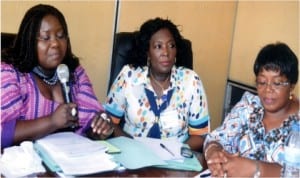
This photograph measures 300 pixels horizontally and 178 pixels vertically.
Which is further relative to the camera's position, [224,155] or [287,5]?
[287,5]

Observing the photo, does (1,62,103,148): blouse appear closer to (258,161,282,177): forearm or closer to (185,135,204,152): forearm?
(185,135,204,152): forearm

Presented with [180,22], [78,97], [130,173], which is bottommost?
[130,173]

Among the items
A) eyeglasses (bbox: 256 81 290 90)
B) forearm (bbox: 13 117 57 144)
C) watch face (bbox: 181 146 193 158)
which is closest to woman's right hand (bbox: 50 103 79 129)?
forearm (bbox: 13 117 57 144)

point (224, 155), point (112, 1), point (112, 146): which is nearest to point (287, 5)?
A: point (112, 1)

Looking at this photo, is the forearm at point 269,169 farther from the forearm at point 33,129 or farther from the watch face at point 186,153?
the forearm at point 33,129

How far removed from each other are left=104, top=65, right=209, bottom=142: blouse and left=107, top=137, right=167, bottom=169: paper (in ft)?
1.79

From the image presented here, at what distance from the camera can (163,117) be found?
199 cm

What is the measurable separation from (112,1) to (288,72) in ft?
4.89

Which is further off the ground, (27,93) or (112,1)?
(112,1)

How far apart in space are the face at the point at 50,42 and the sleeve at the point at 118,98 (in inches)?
18.9

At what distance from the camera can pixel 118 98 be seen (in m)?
2.08

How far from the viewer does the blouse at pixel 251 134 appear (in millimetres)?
1506

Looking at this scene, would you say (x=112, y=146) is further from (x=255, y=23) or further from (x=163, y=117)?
(x=255, y=23)

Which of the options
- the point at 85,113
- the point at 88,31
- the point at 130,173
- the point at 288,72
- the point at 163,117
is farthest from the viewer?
the point at 88,31
